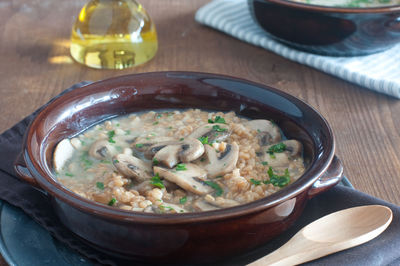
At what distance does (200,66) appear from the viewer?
3.15 m

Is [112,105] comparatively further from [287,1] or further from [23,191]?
[287,1]

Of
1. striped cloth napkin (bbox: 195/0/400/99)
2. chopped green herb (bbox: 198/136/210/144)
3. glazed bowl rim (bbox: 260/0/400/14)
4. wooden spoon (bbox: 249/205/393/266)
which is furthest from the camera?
striped cloth napkin (bbox: 195/0/400/99)

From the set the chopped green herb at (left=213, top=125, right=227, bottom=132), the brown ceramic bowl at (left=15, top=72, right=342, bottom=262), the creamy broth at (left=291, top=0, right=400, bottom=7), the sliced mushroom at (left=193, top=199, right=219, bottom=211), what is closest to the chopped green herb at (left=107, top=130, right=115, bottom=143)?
the brown ceramic bowl at (left=15, top=72, right=342, bottom=262)

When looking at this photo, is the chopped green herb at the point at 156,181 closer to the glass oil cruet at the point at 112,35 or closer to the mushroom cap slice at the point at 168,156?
the mushroom cap slice at the point at 168,156

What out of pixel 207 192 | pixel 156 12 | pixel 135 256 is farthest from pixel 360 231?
pixel 156 12

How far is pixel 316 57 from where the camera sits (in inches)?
122

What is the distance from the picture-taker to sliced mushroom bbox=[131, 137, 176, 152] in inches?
74.5

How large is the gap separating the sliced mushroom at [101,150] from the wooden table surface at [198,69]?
80 cm

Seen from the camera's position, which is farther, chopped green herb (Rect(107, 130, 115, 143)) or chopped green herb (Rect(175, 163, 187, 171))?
chopped green herb (Rect(107, 130, 115, 143))

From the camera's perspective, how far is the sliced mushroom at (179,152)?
1751 millimetres

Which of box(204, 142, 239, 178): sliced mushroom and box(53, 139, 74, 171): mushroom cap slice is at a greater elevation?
box(204, 142, 239, 178): sliced mushroom

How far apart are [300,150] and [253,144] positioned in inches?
6.1

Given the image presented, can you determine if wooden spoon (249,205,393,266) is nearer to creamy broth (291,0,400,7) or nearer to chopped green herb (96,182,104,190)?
chopped green herb (96,182,104,190)

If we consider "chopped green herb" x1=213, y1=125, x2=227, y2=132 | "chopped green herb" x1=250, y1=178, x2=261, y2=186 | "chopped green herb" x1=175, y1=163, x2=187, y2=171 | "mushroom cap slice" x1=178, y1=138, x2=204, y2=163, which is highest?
"mushroom cap slice" x1=178, y1=138, x2=204, y2=163
